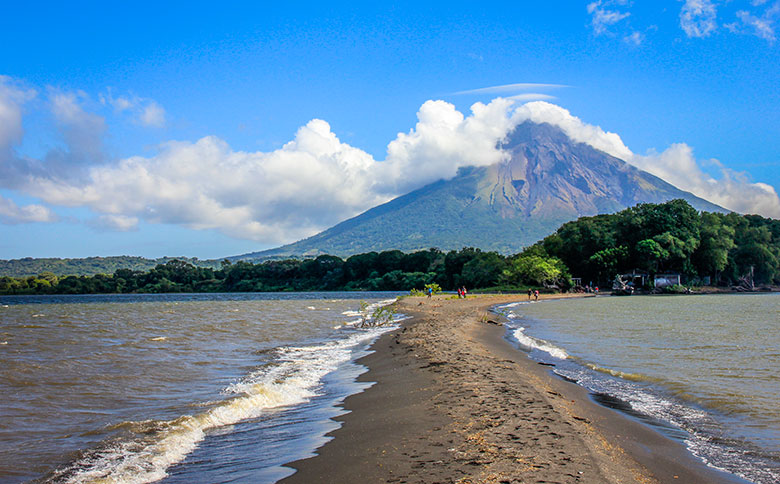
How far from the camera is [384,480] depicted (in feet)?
14.4

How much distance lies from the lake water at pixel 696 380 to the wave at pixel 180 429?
17.7 feet

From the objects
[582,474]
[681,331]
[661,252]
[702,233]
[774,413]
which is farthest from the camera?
[702,233]

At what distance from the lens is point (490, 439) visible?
209 inches

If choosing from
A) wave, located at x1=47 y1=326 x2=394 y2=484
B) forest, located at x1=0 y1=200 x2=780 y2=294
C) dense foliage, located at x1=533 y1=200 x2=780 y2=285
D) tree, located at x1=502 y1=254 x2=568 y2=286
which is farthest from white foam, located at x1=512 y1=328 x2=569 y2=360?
dense foliage, located at x1=533 y1=200 x2=780 y2=285

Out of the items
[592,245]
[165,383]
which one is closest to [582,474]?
[165,383]

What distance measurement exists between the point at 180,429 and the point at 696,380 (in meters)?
8.92

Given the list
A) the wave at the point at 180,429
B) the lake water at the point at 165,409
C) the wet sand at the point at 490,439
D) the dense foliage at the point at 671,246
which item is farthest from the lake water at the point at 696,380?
the dense foliage at the point at 671,246

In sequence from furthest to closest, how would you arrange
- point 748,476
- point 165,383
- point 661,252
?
point 661,252 → point 165,383 → point 748,476

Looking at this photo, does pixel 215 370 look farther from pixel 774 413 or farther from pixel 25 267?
pixel 25 267

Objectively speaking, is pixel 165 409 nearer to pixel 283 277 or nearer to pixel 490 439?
pixel 490 439

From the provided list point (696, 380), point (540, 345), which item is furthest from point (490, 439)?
point (540, 345)

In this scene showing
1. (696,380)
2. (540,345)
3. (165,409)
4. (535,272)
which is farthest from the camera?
(535,272)

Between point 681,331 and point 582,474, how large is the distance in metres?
17.5

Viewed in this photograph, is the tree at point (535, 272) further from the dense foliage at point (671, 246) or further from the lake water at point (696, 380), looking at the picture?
the lake water at point (696, 380)
